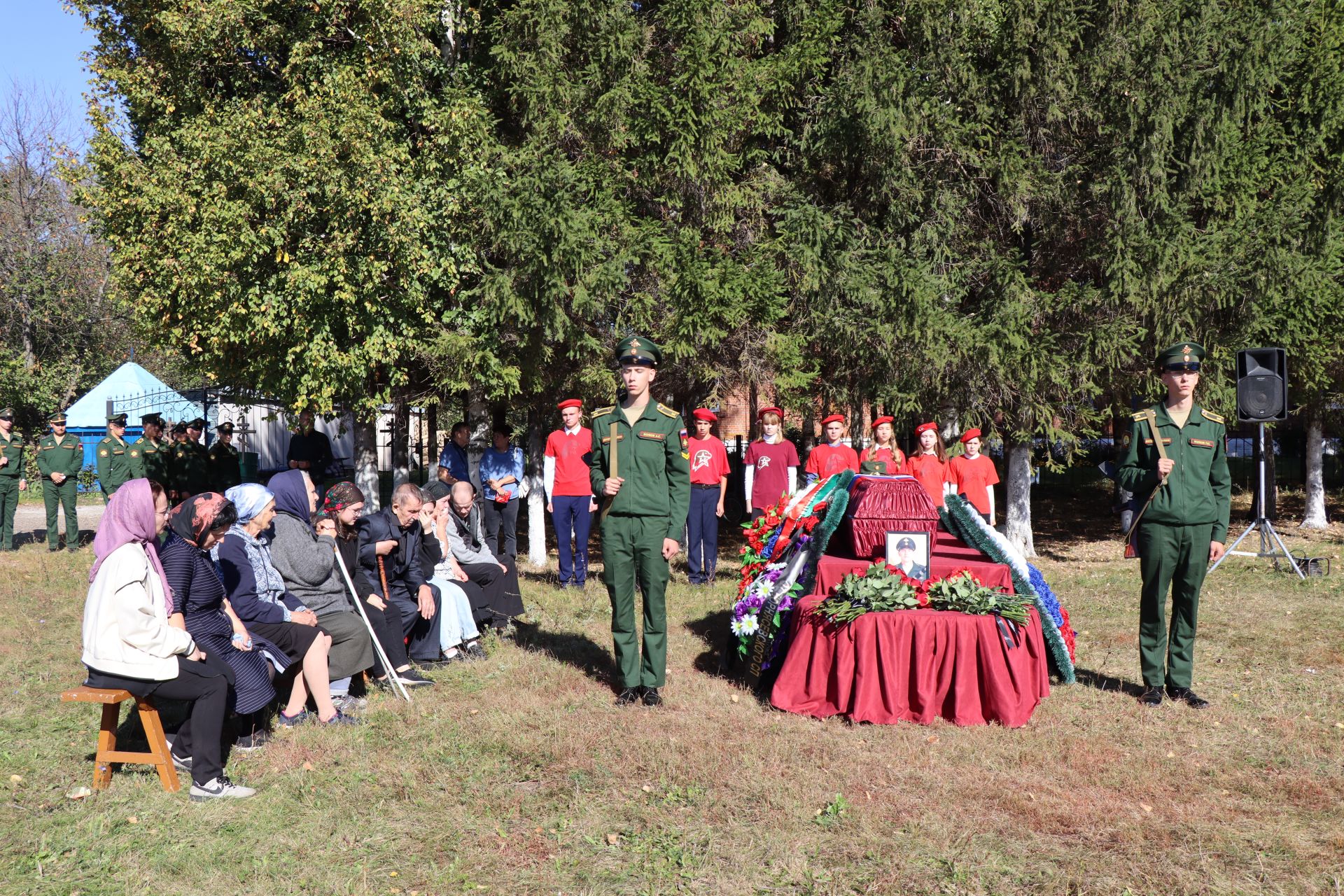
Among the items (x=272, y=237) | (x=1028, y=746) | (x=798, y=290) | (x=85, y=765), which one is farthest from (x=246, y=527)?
(x=798, y=290)

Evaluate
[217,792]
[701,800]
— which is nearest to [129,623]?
[217,792]

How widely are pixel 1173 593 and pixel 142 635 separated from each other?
20.3ft

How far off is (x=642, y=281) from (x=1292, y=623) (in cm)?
795

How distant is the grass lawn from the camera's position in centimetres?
432

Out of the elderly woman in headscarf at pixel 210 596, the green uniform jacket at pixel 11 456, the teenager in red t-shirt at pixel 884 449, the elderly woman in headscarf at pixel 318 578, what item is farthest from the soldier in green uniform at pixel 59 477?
the teenager in red t-shirt at pixel 884 449

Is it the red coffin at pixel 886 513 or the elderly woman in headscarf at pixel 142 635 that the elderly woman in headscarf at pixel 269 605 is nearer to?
the elderly woman in headscarf at pixel 142 635

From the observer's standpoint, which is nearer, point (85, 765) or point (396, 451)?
point (85, 765)

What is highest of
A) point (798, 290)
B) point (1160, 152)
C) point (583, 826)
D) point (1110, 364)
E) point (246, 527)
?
point (1160, 152)

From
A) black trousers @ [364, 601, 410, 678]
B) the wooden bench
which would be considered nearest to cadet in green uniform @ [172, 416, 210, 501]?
black trousers @ [364, 601, 410, 678]

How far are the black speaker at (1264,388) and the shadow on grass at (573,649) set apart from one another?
26.5ft

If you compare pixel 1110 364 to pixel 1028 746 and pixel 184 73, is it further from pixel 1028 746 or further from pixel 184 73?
pixel 184 73

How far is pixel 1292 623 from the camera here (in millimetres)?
9375

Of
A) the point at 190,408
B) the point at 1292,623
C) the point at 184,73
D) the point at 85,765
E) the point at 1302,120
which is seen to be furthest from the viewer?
the point at 190,408

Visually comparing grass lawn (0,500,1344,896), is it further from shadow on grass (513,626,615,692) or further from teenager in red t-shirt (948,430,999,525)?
teenager in red t-shirt (948,430,999,525)
